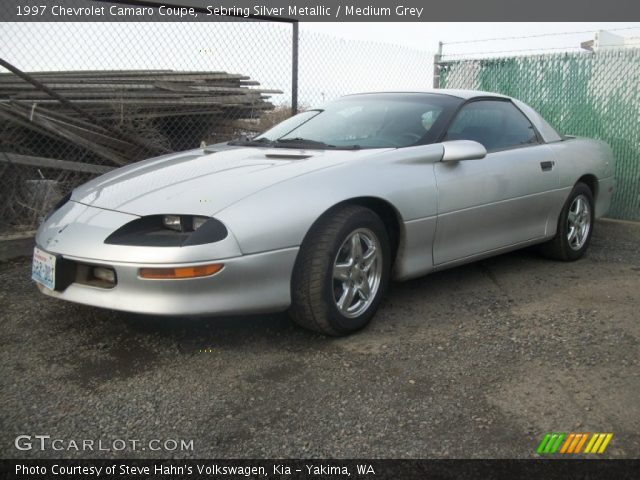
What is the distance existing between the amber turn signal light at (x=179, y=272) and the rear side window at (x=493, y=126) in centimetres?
186

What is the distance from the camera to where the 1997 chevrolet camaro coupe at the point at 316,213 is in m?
2.77

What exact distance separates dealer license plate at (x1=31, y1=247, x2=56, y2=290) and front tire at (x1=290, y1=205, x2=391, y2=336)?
115 cm

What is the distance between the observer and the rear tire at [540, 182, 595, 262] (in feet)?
15.5

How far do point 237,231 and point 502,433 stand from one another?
1382mm

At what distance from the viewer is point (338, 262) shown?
3.17 m

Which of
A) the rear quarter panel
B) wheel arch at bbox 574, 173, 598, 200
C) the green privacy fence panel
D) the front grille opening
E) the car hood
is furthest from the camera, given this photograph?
the green privacy fence panel

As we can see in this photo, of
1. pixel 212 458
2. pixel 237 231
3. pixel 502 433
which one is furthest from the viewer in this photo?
pixel 237 231

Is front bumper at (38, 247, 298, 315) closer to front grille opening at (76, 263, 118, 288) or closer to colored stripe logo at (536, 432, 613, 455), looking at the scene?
front grille opening at (76, 263, 118, 288)

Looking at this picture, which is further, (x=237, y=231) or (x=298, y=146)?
(x=298, y=146)

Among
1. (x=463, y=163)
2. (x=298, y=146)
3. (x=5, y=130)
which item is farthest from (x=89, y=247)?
(x=5, y=130)

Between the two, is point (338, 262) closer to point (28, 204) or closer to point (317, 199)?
point (317, 199)
